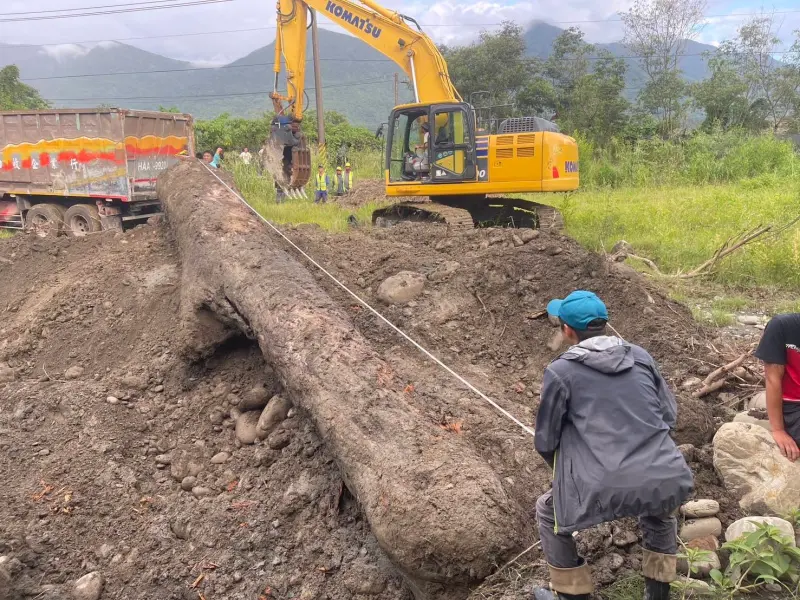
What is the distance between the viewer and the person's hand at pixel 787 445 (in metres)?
2.69

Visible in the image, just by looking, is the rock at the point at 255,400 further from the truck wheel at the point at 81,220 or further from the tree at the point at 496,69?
the tree at the point at 496,69

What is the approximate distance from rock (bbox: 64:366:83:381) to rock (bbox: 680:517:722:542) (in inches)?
172

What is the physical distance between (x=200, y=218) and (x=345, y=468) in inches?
137

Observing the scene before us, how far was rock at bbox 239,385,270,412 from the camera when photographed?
160 inches

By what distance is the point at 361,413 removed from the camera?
3125 mm

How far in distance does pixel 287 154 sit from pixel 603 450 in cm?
992

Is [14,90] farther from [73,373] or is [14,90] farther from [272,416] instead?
[272,416]

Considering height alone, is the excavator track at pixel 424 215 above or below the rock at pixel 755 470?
above

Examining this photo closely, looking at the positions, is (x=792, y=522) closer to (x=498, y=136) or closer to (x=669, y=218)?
(x=498, y=136)

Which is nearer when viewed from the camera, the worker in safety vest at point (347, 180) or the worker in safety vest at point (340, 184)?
the worker in safety vest at point (340, 184)

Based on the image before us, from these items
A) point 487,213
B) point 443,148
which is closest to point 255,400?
point 443,148

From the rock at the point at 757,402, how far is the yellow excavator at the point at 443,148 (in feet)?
16.6

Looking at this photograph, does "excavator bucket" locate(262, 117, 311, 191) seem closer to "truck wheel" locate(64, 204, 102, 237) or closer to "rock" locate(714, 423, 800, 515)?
"truck wheel" locate(64, 204, 102, 237)

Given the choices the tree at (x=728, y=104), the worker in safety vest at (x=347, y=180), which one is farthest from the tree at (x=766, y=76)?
the worker in safety vest at (x=347, y=180)
